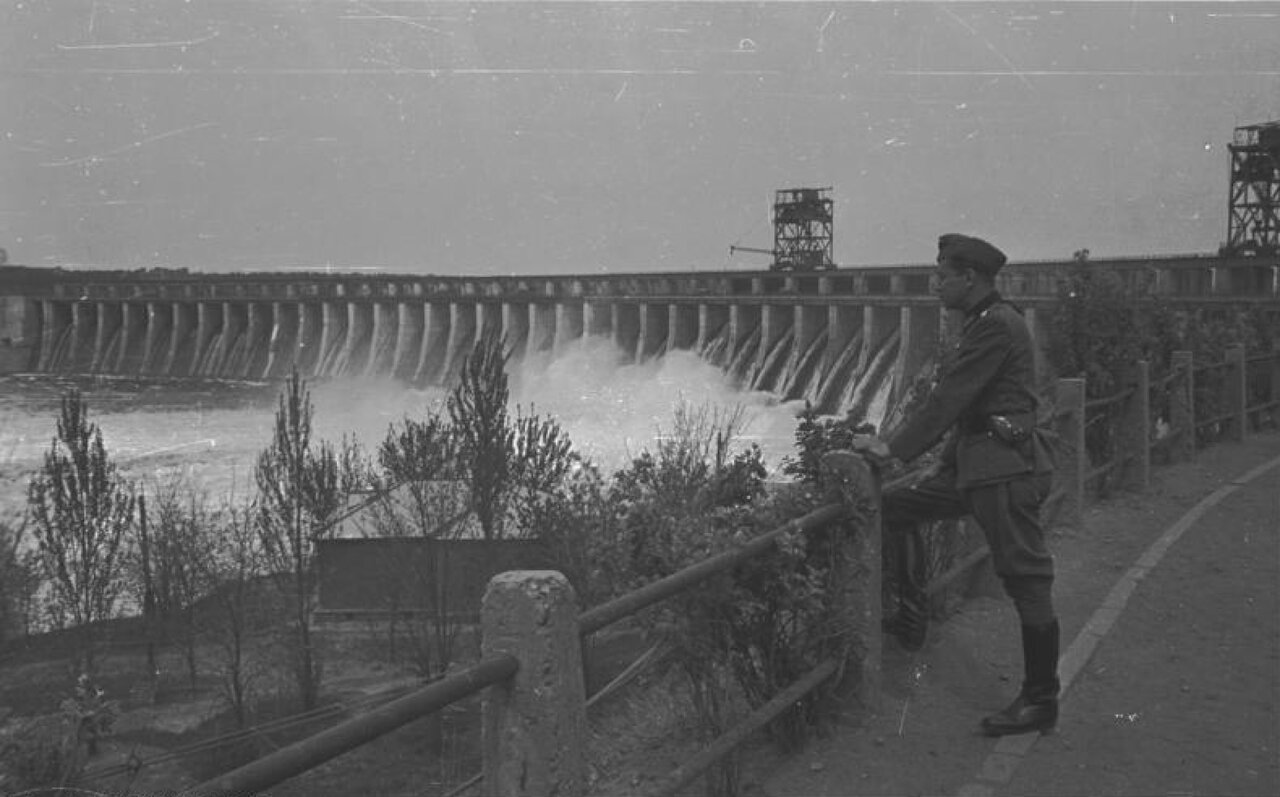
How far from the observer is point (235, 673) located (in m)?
33.4

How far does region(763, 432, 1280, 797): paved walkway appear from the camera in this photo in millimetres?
4586

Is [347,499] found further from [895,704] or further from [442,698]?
[442,698]

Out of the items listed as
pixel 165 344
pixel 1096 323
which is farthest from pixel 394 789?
pixel 165 344

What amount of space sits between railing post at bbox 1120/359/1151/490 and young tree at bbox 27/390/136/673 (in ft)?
129

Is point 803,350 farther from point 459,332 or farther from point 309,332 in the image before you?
point 309,332

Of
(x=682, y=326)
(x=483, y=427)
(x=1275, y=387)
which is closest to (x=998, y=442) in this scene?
(x=1275, y=387)

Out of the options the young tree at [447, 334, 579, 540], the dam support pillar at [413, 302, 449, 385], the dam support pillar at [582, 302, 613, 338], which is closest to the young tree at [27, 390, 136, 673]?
the young tree at [447, 334, 579, 540]

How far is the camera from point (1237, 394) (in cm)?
1522

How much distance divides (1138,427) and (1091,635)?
5.35m

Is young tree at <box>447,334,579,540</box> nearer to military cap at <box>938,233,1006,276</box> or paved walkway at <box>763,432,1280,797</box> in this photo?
paved walkway at <box>763,432,1280,797</box>

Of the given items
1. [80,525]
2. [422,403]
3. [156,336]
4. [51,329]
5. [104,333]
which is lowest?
[80,525]

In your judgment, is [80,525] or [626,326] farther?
[626,326]

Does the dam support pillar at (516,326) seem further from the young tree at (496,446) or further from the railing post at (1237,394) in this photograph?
the railing post at (1237,394)

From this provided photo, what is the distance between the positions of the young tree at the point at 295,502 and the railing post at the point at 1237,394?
2518cm
